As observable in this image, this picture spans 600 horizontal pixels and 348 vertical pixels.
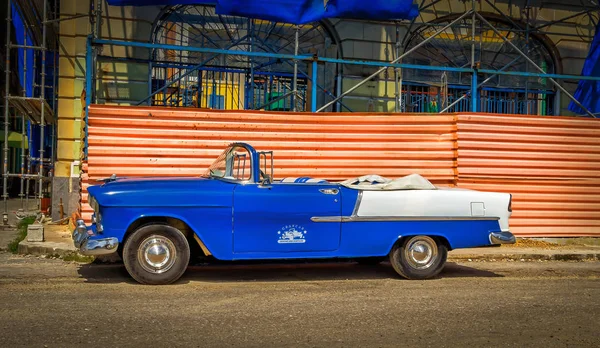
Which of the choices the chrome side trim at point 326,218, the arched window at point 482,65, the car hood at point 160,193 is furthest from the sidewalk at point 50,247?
the arched window at point 482,65

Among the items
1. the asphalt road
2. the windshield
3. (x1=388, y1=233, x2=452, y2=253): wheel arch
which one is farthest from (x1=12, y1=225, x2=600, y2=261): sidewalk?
the windshield

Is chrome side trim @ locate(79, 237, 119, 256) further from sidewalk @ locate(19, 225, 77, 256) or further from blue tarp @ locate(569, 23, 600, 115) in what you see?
blue tarp @ locate(569, 23, 600, 115)

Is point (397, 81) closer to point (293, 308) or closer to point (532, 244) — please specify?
point (532, 244)

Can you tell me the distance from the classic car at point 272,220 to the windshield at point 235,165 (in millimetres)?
14

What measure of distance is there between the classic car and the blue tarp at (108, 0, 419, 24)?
444cm

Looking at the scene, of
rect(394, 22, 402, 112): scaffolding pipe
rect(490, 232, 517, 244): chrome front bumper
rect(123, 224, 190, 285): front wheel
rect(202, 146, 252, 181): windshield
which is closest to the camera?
rect(123, 224, 190, 285): front wheel

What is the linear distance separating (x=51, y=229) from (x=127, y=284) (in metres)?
5.24

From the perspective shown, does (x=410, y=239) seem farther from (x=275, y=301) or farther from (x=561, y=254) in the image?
(x=561, y=254)

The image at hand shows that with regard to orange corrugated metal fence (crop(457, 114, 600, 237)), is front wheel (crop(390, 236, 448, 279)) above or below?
below

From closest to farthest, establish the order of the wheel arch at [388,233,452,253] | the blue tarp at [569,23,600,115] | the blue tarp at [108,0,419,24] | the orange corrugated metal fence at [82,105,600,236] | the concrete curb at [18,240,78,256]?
the wheel arch at [388,233,452,253], the concrete curb at [18,240,78,256], the orange corrugated metal fence at [82,105,600,236], the blue tarp at [108,0,419,24], the blue tarp at [569,23,600,115]

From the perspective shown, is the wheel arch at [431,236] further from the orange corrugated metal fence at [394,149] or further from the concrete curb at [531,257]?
the orange corrugated metal fence at [394,149]

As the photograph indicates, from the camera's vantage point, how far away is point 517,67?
55.3ft

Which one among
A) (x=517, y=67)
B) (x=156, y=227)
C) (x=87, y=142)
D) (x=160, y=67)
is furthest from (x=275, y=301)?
(x=517, y=67)

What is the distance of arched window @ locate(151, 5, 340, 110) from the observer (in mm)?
14617
